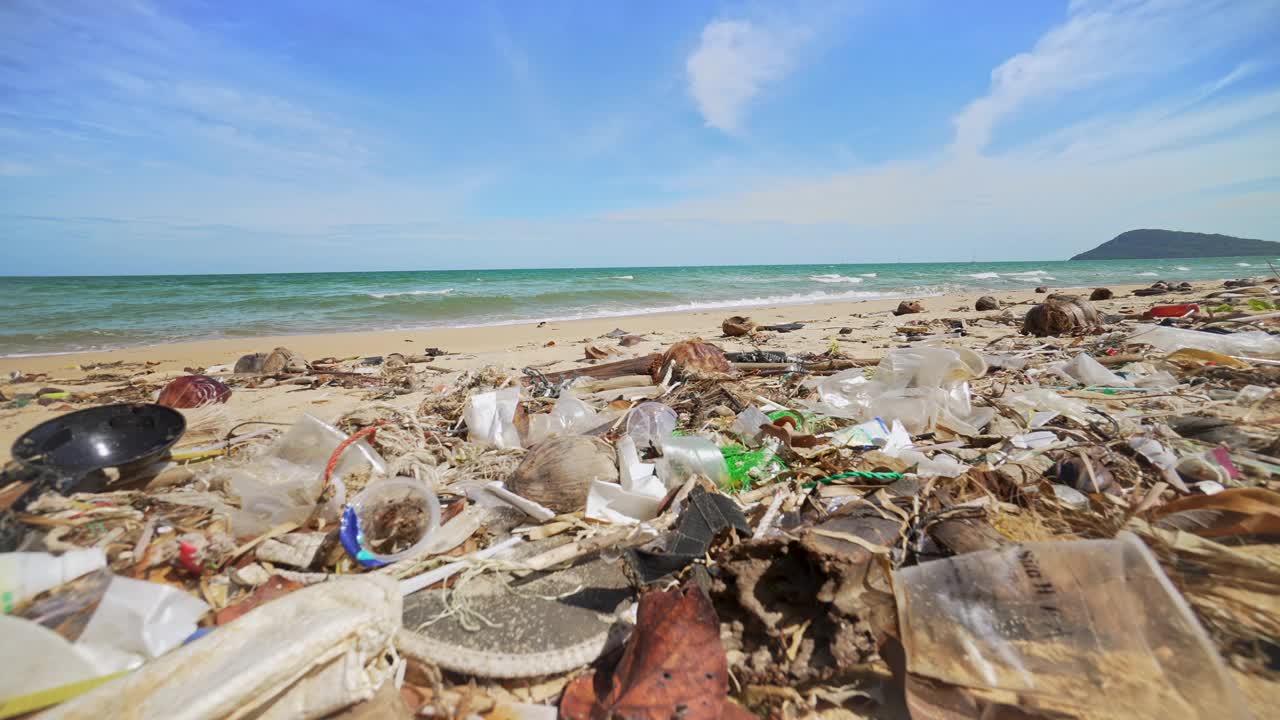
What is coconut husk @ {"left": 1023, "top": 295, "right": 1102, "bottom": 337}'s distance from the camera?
22.1ft

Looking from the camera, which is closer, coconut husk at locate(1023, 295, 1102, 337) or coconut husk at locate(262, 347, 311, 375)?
coconut husk at locate(262, 347, 311, 375)

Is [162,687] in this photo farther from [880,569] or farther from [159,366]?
[159,366]

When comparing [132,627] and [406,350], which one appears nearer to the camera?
[132,627]

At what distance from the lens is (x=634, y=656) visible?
1425 millimetres

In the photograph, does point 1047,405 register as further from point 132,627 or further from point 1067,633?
point 132,627

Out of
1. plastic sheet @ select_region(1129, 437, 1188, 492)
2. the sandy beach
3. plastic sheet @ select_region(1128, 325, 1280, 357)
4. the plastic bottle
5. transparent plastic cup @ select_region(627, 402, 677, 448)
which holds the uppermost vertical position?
plastic sheet @ select_region(1128, 325, 1280, 357)

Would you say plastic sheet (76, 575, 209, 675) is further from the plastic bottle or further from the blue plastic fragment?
the blue plastic fragment

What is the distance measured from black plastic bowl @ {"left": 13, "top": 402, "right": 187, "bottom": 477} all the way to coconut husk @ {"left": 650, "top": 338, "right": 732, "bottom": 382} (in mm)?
3498

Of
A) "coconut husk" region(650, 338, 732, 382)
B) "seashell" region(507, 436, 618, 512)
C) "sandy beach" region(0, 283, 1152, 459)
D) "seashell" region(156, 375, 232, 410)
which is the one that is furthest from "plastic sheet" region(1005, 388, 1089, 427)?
"seashell" region(156, 375, 232, 410)

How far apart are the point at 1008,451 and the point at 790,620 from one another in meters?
1.99

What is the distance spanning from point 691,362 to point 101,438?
12.9 feet

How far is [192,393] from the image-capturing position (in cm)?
470

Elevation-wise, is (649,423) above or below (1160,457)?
below

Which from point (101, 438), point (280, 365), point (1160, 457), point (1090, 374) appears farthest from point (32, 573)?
point (1090, 374)
